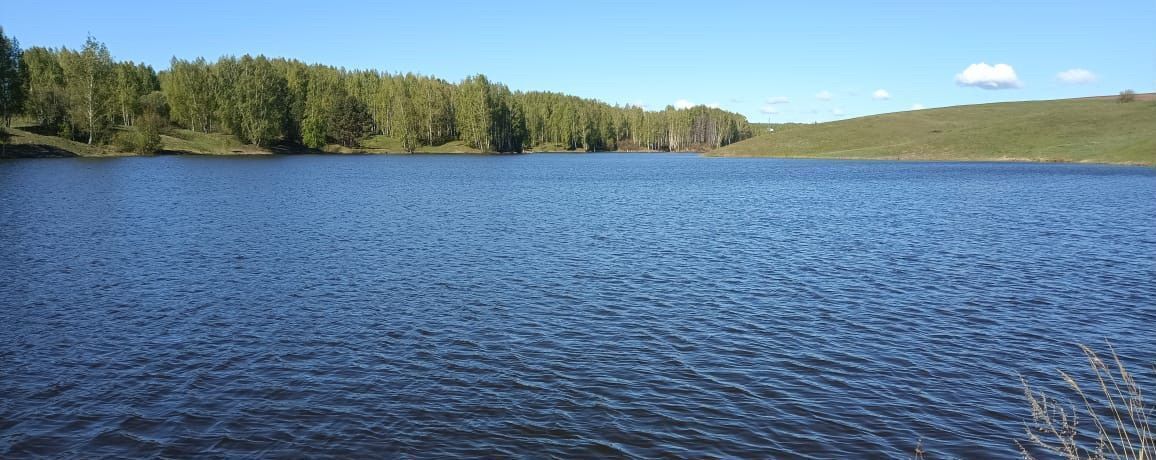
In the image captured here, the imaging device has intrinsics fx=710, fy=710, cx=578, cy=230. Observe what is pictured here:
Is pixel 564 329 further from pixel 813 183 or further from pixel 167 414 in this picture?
pixel 813 183

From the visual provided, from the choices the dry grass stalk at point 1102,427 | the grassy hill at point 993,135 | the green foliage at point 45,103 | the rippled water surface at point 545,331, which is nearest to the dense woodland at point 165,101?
the green foliage at point 45,103

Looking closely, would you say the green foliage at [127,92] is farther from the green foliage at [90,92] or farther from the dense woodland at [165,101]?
the green foliage at [90,92]

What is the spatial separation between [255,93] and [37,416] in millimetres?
160177

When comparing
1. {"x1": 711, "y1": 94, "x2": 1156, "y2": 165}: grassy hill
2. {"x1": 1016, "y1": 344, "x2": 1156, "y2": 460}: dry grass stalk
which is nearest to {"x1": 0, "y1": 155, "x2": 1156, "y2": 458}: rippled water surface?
{"x1": 1016, "y1": 344, "x2": 1156, "y2": 460}: dry grass stalk

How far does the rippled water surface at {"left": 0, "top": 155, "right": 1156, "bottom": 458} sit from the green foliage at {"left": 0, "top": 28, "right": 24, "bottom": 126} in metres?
98.3

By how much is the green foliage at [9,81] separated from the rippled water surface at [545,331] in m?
98.3

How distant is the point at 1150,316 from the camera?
880 inches

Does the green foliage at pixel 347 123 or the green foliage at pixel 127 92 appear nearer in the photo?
the green foliage at pixel 127 92

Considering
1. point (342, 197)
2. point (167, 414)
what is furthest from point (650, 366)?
point (342, 197)

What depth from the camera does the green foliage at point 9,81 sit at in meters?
121

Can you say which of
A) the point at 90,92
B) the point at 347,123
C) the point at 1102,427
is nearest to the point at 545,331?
the point at 1102,427

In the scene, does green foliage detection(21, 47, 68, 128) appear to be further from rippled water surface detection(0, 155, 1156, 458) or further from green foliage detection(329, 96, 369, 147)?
rippled water surface detection(0, 155, 1156, 458)

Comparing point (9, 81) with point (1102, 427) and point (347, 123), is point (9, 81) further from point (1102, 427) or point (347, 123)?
point (1102, 427)

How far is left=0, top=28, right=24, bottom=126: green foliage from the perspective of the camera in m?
121
